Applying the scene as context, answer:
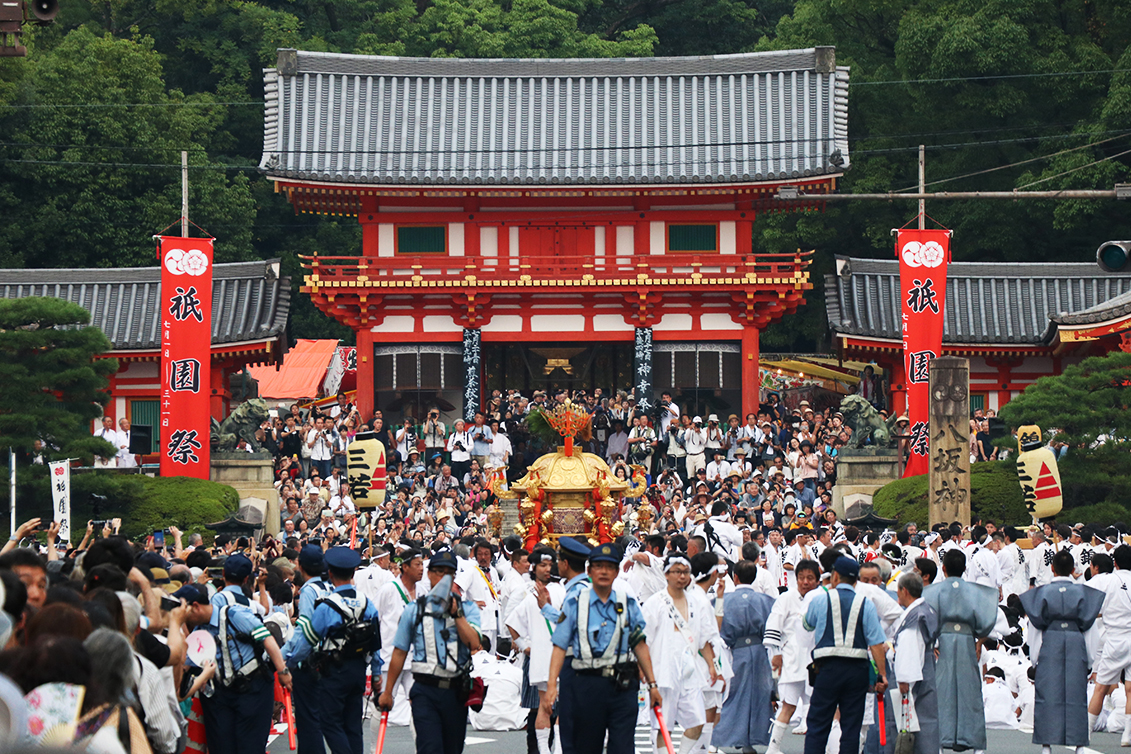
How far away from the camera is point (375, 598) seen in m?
13.1

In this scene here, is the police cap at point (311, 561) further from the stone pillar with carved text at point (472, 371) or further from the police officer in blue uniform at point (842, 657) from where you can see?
the stone pillar with carved text at point (472, 371)

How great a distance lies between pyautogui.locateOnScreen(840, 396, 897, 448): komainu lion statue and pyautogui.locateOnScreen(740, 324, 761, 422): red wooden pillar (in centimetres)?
458

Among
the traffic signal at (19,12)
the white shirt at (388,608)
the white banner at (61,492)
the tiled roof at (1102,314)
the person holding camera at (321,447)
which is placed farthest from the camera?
the tiled roof at (1102,314)

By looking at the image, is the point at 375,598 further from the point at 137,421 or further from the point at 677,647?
the point at 137,421

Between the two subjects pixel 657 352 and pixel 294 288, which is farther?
pixel 294 288

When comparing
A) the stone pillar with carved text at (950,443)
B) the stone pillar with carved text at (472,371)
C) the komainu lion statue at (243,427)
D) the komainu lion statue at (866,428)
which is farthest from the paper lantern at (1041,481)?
the stone pillar with carved text at (472,371)

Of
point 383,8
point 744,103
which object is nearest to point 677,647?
point 744,103

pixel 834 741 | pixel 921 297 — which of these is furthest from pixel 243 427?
pixel 834 741

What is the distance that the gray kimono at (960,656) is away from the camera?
11188 mm

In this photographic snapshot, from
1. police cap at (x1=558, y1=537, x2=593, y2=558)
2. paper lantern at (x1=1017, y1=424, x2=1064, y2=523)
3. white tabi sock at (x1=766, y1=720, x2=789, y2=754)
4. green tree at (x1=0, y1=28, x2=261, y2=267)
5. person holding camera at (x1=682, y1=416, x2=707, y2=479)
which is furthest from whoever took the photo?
green tree at (x1=0, y1=28, x2=261, y2=267)

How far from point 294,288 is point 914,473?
68.1ft

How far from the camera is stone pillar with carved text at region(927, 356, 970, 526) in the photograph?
69.6 ft

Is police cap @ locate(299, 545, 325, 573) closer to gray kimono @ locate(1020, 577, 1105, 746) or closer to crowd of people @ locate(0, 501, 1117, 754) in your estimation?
crowd of people @ locate(0, 501, 1117, 754)

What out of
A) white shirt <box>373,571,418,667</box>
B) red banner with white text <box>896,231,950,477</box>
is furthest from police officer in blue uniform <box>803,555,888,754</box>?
red banner with white text <box>896,231,950,477</box>
